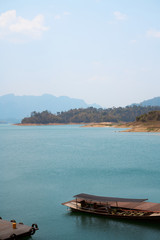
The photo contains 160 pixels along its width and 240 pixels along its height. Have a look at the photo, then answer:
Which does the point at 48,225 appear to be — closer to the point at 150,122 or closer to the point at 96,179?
the point at 96,179

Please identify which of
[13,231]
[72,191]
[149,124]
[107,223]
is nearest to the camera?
[13,231]

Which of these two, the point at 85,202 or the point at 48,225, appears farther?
the point at 85,202

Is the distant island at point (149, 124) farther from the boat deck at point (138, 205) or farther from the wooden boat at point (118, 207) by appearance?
the wooden boat at point (118, 207)

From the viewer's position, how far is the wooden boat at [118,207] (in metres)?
19.5

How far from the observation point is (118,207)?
69.1ft

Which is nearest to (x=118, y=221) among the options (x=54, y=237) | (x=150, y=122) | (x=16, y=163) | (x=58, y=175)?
(x=54, y=237)

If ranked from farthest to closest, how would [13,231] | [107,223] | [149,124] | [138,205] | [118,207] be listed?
[149,124], [138,205], [118,207], [107,223], [13,231]

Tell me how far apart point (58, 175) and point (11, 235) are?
67.1ft

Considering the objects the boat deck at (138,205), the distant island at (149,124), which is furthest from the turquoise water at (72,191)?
the distant island at (149,124)

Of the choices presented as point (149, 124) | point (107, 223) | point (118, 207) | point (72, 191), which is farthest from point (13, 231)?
point (149, 124)

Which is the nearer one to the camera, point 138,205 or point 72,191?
point 138,205

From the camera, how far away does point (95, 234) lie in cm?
1855

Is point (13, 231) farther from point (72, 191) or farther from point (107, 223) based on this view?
point (72, 191)

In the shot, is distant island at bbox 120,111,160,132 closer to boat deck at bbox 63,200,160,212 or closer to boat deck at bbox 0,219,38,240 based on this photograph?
boat deck at bbox 63,200,160,212
